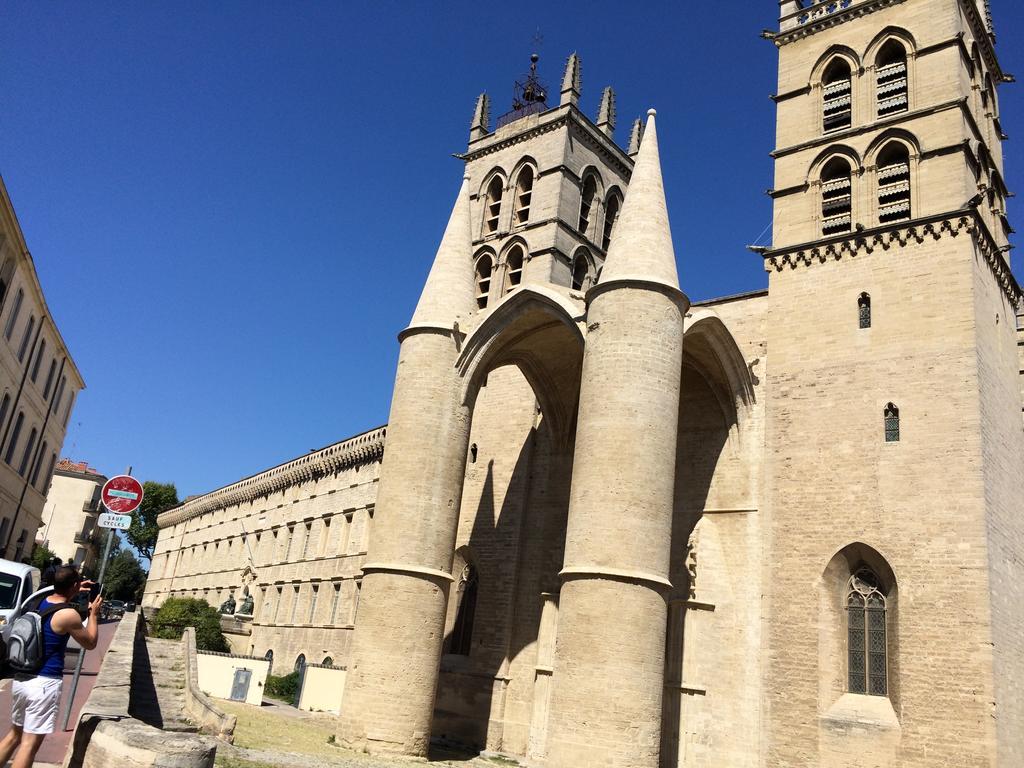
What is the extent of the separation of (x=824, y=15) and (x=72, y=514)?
55749 mm

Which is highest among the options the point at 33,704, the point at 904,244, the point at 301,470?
the point at 904,244

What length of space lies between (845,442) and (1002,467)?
2571 millimetres

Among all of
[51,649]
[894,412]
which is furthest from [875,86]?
[51,649]

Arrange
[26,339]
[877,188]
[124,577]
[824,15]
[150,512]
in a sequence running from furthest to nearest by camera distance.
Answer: [150,512] < [124,577] < [26,339] < [824,15] < [877,188]

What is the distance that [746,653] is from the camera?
15383 millimetres

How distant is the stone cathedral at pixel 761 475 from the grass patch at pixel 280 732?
867 mm

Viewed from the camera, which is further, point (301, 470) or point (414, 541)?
point (301, 470)

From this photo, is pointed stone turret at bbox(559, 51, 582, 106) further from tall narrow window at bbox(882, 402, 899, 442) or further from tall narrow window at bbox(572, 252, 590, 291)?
tall narrow window at bbox(882, 402, 899, 442)

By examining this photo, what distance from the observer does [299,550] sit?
106 feet

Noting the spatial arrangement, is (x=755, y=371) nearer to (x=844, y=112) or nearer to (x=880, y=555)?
(x=880, y=555)

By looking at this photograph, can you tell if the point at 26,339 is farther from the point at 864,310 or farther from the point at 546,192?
the point at 864,310

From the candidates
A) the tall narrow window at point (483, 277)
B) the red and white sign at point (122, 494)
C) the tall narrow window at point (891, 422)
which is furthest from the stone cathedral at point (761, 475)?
the red and white sign at point (122, 494)

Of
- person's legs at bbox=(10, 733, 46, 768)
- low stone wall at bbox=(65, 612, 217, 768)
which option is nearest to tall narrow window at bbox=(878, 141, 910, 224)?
low stone wall at bbox=(65, 612, 217, 768)

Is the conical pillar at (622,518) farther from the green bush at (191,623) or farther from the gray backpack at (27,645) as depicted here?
the green bush at (191,623)
